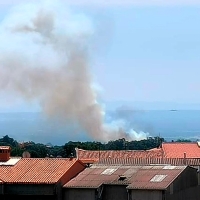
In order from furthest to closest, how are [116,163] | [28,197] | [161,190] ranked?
[116,163] → [28,197] → [161,190]

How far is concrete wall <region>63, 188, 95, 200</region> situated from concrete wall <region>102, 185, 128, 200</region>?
0.62m

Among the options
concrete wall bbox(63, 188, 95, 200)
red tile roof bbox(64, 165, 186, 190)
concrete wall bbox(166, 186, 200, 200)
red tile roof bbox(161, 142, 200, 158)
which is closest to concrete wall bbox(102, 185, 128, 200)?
red tile roof bbox(64, 165, 186, 190)

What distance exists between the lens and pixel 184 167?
37.4 meters

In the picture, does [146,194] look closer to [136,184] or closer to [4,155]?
[136,184]

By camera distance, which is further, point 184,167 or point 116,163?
point 116,163

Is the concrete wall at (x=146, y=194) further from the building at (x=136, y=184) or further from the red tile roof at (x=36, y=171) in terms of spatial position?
the red tile roof at (x=36, y=171)

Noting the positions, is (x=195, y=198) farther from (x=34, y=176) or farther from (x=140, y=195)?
(x=34, y=176)

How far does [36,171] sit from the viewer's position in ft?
125

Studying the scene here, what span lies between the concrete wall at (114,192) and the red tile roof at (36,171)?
2.37m

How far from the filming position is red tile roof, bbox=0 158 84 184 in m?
37.1

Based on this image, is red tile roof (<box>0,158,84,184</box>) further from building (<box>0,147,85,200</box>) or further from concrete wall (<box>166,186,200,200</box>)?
concrete wall (<box>166,186,200,200</box>)

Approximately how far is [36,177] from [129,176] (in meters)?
4.50

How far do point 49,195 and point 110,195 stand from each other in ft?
9.52

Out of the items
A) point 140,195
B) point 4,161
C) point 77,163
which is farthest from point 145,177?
point 4,161
